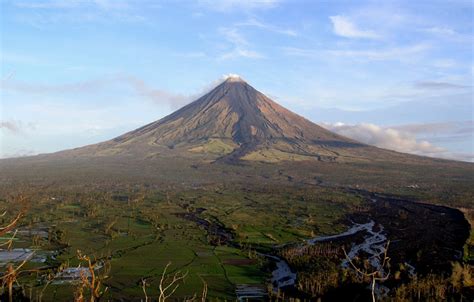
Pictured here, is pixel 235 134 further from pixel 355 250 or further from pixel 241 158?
pixel 355 250

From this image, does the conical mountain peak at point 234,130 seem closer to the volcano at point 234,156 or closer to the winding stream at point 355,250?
the volcano at point 234,156

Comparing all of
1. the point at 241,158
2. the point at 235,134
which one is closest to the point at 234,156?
the point at 241,158

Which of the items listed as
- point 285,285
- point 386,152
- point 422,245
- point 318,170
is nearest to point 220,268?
point 285,285

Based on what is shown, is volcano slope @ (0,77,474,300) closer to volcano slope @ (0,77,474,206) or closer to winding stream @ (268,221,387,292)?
volcano slope @ (0,77,474,206)

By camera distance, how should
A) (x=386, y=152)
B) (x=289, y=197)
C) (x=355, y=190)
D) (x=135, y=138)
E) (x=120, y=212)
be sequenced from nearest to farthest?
(x=120, y=212), (x=289, y=197), (x=355, y=190), (x=386, y=152), (x=135, y=138)

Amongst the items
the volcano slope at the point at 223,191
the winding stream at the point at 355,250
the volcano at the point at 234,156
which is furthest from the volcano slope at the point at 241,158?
the winding stream at the point at 355,250

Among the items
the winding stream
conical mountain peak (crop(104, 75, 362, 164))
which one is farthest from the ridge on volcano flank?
the winding stream

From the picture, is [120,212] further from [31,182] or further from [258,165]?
[258,165]
